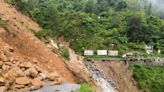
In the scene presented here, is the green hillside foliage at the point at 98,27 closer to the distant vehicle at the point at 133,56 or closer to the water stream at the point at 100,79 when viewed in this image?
the distant vehicle at the point at 133,56

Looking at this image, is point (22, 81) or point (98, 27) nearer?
point (22, 81)

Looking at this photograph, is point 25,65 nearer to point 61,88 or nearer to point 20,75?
point 20,75

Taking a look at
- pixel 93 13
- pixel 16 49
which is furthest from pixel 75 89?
pixel 93 13

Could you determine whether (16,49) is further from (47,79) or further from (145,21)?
(145,21)

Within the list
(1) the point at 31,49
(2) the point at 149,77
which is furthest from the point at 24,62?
(2) the point at 149,77

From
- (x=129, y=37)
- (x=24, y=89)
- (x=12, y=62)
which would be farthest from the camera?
(x=129, y=37)

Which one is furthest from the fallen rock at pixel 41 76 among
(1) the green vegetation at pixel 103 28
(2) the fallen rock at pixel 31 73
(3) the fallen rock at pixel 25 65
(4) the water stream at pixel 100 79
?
(4) the water stream at pixel 100 79
